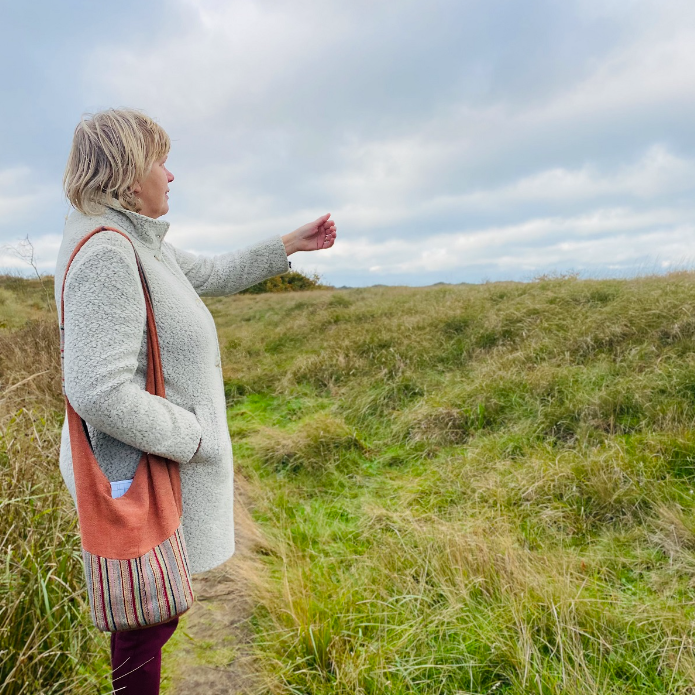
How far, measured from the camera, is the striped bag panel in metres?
1.29

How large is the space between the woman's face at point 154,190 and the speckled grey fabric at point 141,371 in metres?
0.06

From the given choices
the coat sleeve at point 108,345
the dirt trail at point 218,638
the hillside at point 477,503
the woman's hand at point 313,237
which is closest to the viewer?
the coat sleeve at point 108,345

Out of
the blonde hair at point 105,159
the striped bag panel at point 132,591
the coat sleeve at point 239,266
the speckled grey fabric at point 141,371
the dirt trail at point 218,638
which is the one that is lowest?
the dirt trail at point 218,638

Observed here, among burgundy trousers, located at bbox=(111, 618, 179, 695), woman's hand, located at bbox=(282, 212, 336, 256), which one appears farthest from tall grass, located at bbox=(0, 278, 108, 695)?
woman's hand, located at bbox=(282, 212, 336, 256)

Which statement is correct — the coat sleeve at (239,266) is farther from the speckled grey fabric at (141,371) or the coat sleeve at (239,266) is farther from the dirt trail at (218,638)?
the dirt trail at (218,638)

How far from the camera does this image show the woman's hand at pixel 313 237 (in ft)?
7.92

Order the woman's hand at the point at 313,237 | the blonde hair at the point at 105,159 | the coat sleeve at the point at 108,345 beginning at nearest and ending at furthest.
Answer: the coat sleeve at the point at 108,345 → the blonde hair at the point at 105,159 → the woman's hand at the point at 313,237

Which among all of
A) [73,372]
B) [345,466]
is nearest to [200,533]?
[73,372]

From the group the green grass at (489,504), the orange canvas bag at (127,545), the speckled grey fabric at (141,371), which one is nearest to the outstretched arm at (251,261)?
the speckled grey fabric at (141,371)

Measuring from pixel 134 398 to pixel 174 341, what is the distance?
0.26 meters

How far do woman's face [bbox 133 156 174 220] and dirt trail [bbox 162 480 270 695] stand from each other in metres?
1.90

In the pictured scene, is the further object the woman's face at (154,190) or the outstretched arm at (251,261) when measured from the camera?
the outstretched arm at (251,261)

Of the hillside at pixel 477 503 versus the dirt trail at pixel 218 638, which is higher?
the hillside at pixel 477 503

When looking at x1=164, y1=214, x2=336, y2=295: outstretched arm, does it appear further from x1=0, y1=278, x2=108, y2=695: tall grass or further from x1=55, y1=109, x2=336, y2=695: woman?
x1=0, y1=278, x2=108, y2=695: tall grass
